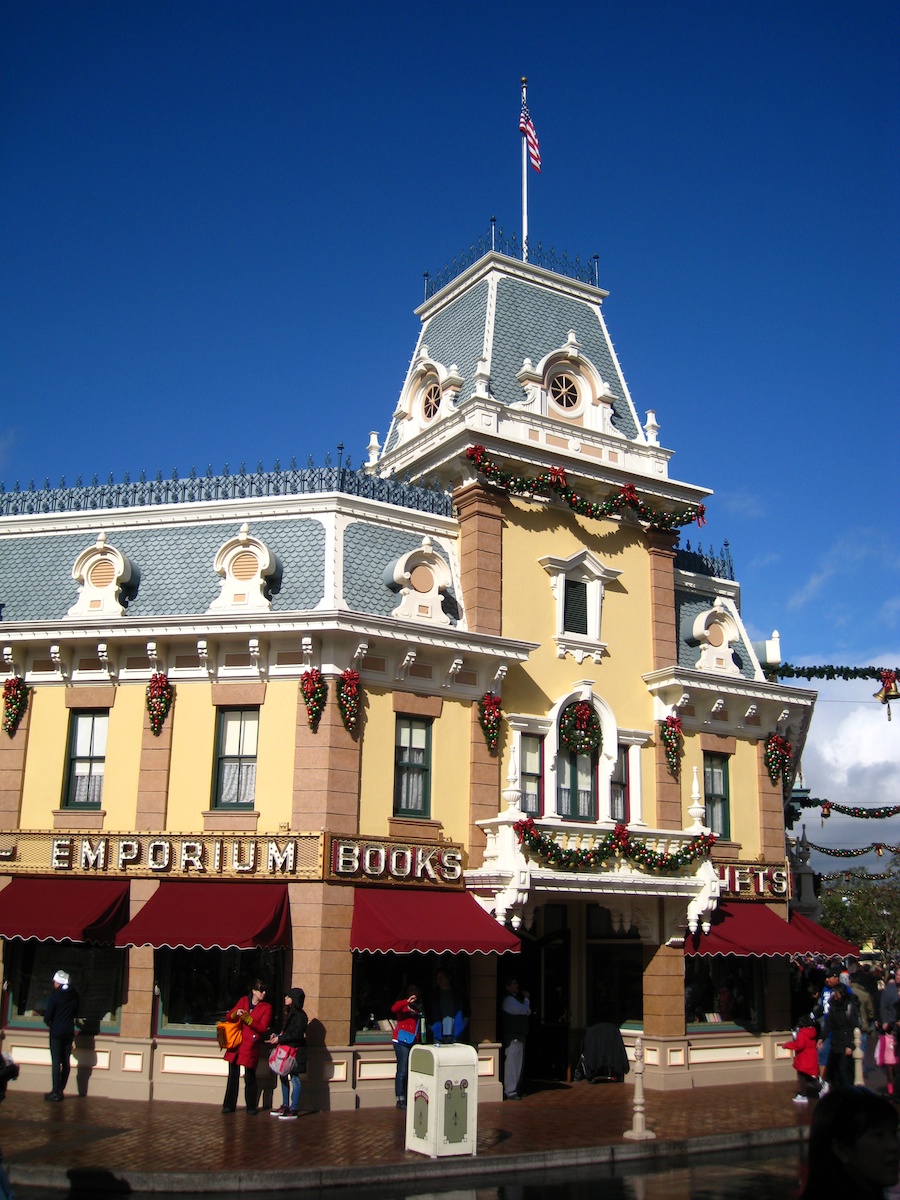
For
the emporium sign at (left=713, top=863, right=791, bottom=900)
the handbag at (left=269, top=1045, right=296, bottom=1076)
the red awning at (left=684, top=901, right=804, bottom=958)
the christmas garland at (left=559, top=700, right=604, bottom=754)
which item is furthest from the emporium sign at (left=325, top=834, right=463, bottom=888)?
the emporium sign at (left=713, top=863, right=791, bottom=900)

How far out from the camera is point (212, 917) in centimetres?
1841

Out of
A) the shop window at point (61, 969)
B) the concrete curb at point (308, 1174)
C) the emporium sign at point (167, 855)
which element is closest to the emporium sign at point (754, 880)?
the concrete curb at point (308, 1174)

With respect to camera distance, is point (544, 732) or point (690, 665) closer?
point (544, 732)

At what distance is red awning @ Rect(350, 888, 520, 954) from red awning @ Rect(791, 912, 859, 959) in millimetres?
7368

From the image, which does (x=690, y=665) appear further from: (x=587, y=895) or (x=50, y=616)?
(x=50, y=616)

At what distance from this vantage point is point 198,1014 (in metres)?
19.2

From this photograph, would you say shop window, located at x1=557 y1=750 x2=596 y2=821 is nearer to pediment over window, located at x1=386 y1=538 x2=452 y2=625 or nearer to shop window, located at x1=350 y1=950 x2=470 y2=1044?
shop window, located at x1=350 y1=950 x2=470 y2=1044

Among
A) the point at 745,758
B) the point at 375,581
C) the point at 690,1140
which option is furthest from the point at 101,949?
the point at 745,758

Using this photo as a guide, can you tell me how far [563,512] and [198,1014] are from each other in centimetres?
1139

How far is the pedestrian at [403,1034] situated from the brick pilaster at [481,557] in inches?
262

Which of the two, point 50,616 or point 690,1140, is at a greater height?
point 50,616

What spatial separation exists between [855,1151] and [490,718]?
16804 mm

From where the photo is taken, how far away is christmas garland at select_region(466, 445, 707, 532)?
2242cm

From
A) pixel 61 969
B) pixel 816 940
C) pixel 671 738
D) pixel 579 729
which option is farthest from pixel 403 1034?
pixel 816 940
